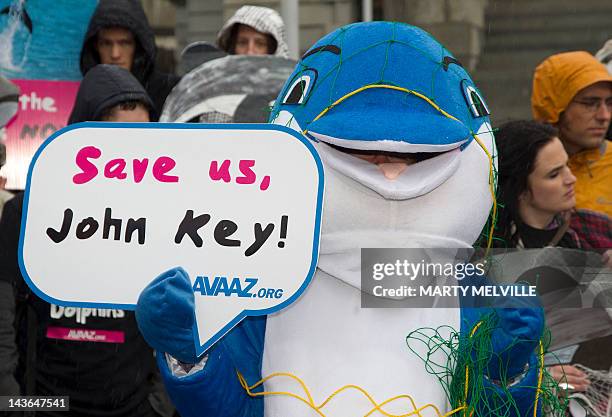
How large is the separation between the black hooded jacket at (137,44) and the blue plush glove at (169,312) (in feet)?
7.58

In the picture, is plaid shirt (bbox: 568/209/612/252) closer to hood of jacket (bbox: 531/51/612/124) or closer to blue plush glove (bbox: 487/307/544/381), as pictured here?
hood of jacket (bbox: 531/51/612/124)

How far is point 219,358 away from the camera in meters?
2.47

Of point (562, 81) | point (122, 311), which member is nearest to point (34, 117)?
point (122, 311)

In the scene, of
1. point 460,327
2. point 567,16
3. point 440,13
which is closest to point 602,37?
point 567,16

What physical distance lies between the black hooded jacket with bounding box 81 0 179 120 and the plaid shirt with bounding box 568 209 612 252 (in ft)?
5.74

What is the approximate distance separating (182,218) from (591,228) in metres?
2.01

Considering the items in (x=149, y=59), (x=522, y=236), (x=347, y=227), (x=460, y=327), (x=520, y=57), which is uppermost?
(x=520, y=57)

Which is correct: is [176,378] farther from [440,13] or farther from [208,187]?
[440,13]

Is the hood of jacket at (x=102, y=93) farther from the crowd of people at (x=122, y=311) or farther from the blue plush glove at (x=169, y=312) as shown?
the blue plush glove at (x=169, y=312)

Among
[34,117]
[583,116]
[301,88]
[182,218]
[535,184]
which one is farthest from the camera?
[34,117]

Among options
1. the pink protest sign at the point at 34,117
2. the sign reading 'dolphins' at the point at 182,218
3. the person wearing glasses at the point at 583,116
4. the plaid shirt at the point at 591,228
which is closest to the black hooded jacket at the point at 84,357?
the pink protest sign at the point at 34,117

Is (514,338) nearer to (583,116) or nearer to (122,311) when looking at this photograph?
(122,311)

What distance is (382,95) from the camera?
Answer: 247 centimetres

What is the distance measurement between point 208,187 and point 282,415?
0.57m
